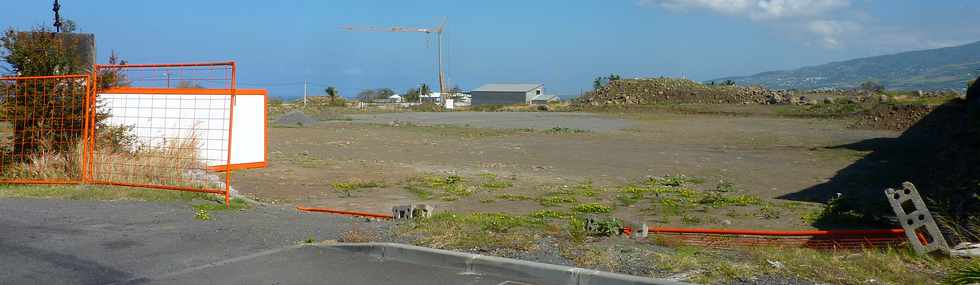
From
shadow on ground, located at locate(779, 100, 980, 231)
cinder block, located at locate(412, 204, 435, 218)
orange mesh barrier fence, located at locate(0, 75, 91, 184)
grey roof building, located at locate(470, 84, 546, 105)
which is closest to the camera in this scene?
cinder block, located at locate(412, 204, 435, 218)

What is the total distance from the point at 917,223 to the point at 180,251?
699cm

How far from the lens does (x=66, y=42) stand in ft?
49.6

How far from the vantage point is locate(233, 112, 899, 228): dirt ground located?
14.3m

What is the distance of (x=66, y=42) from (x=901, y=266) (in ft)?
47.1

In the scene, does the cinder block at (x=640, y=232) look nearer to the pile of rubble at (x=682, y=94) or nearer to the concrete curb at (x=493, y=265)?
the concrete curb at (x=493, y=265)

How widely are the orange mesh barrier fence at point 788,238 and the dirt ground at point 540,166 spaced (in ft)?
9.47

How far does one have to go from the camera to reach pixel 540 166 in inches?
878

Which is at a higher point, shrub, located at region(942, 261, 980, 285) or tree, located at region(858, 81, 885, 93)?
tree, located at region(858, 81, 885, 93)

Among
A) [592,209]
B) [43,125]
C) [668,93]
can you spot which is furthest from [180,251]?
[668,93]

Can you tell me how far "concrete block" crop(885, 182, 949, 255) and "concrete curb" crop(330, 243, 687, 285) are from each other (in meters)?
2.54

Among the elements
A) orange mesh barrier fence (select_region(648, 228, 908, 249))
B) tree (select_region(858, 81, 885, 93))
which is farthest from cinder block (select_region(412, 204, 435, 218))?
tree (select_region(858, 81, 885, 93))

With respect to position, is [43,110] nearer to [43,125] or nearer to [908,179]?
[43,125]

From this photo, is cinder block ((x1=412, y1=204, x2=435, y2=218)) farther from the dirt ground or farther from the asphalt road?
the dirt ground

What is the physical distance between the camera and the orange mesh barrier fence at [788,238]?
8.59m
